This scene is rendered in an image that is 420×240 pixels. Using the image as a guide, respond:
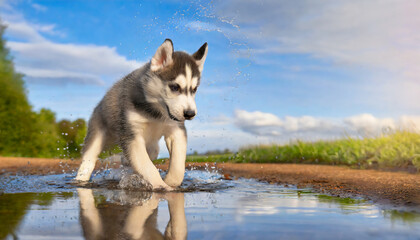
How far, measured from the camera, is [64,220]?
3.19m

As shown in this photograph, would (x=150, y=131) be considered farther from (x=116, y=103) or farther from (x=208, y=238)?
(x=208, y=238)

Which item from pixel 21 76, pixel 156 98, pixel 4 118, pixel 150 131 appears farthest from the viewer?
pixel 21 76

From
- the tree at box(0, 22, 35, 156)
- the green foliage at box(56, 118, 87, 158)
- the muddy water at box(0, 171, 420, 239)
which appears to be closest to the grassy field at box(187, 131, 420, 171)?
the muddy water at box(0, 171, 420, 239)

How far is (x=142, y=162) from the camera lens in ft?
19.2

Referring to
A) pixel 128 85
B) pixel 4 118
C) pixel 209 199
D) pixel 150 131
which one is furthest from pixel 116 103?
pixel 4 118

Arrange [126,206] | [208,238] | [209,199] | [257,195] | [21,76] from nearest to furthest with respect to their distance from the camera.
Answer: [208,238]
[126,206]
[209,199]
[257,195]
[21,76]

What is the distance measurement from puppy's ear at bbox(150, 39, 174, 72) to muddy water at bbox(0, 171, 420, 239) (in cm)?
193

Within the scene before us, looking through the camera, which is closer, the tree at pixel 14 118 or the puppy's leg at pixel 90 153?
the puppy's leg at pixel 90 153

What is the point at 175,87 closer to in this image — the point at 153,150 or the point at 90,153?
the point at 153,150

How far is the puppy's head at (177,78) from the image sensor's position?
17.1 ft

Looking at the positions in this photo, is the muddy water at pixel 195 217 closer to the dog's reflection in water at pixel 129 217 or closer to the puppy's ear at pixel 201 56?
Answer: the dog's reflection in water at pixel 129 217

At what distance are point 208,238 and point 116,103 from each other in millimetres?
4590

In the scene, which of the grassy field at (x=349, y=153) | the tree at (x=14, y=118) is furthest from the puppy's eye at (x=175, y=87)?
the tree at (x=14, y=118)

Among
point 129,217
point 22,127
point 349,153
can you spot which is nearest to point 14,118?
point 22,127
